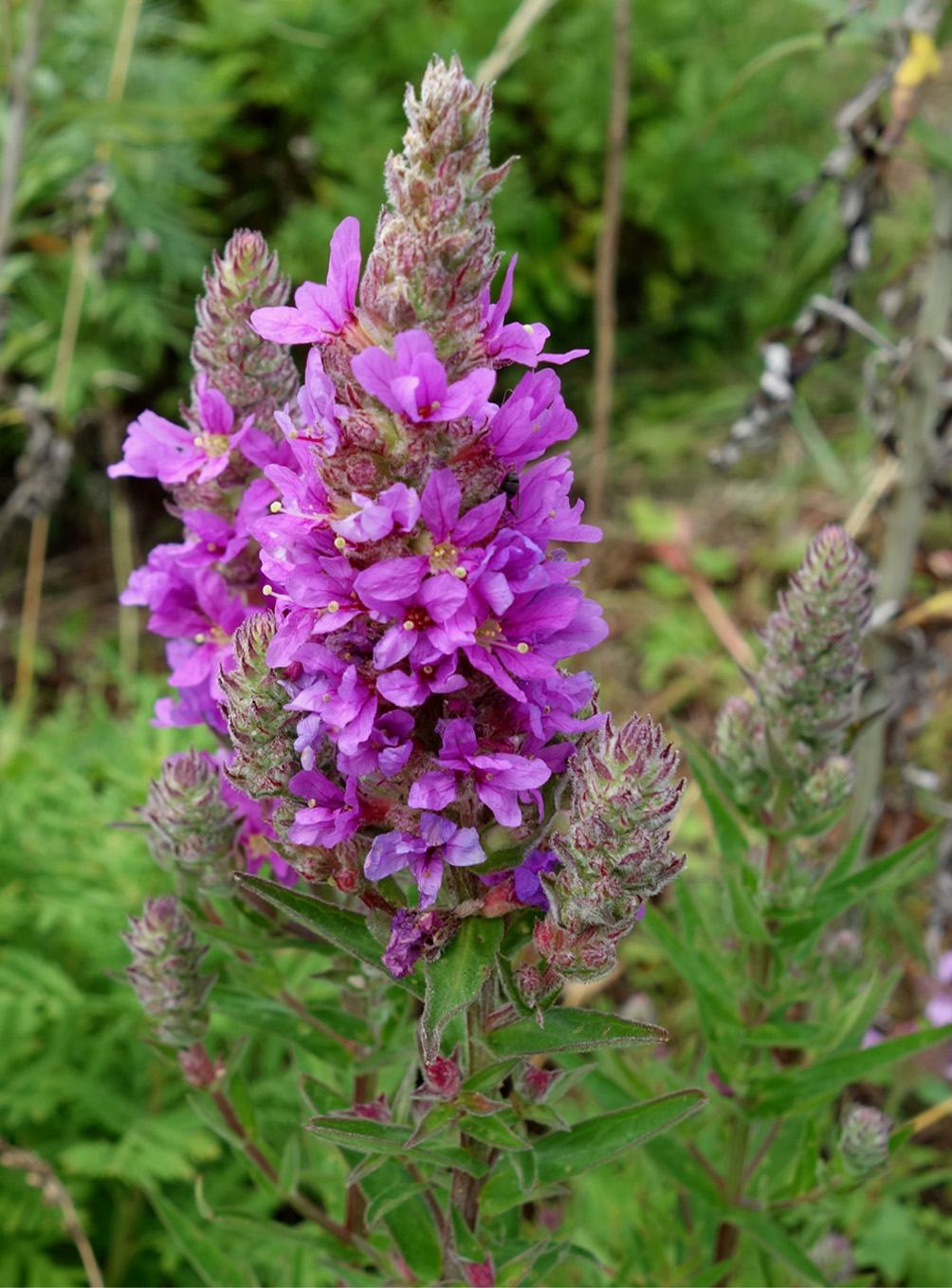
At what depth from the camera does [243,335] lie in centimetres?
157

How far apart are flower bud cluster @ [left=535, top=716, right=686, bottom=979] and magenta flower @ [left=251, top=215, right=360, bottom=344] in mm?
551

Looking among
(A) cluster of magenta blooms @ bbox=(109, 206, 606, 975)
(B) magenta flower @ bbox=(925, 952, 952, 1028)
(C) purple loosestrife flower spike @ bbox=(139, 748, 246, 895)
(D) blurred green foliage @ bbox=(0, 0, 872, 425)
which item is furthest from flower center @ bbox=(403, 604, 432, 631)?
(D) blurred green foliage @ bbox=(0, 0, 872, 425)

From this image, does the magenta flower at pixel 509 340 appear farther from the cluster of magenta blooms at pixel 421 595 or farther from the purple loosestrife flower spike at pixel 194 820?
the purple loosestrife flower spike at pixel 194 820

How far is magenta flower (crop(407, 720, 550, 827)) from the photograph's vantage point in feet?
3.89

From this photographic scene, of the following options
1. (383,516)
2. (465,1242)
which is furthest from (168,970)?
(383,516)

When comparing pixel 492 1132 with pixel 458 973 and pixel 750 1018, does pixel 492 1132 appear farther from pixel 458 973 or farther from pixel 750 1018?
pixel 750 1018

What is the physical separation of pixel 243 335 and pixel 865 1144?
67.3 inches

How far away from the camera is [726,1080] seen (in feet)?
6.79

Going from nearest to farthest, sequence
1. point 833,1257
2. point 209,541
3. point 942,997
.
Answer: point 209,541 → point 833,1257 → point 942,997

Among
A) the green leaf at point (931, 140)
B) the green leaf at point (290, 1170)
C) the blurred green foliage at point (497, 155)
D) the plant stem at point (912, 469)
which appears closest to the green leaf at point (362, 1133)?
the green leaf at point (290, 1170)

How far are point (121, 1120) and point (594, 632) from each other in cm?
206

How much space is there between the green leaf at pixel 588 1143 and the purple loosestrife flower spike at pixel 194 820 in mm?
579

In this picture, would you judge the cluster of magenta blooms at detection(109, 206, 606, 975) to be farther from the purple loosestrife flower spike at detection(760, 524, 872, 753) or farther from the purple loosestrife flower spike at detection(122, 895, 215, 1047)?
the purple loosestrife flower spike at detection(760, 524, 872, 753)

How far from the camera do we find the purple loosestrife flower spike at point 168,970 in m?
1.69
